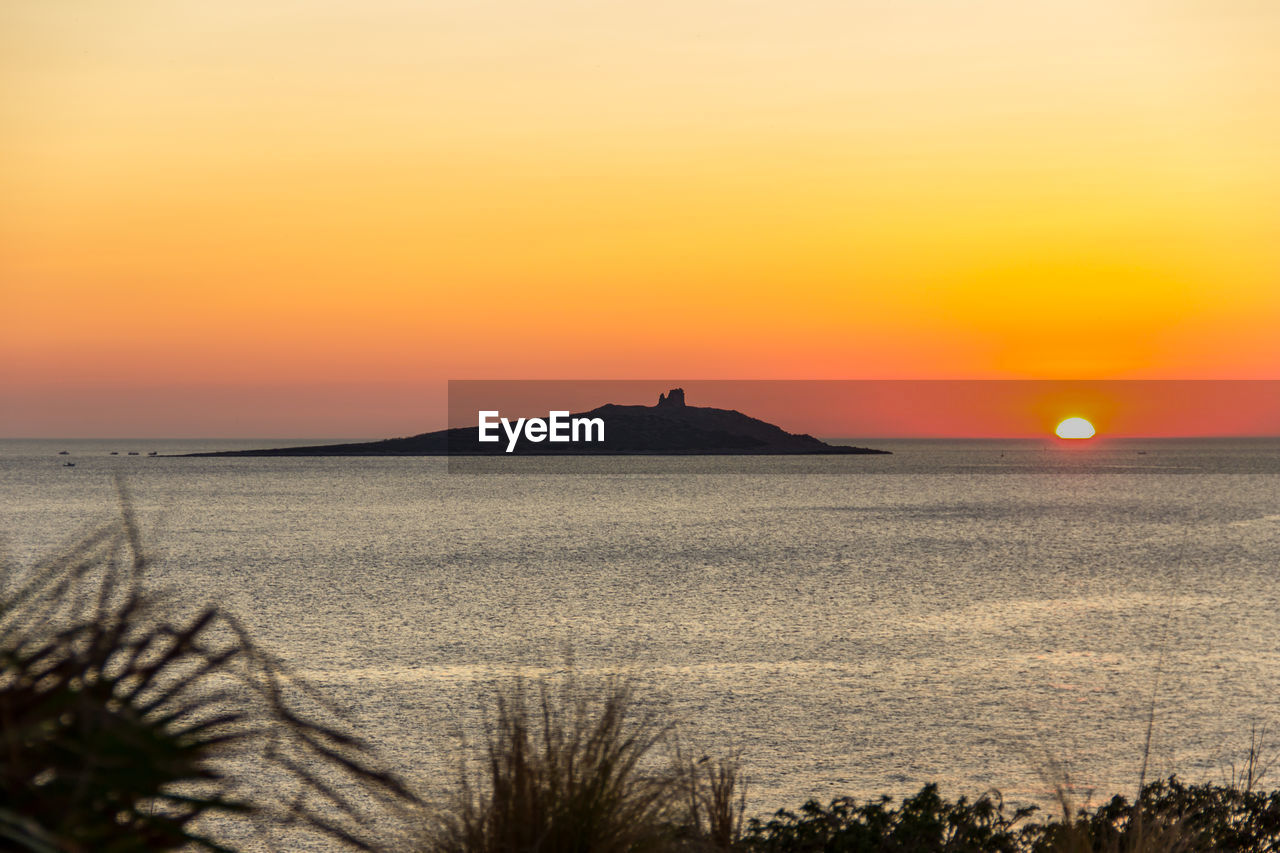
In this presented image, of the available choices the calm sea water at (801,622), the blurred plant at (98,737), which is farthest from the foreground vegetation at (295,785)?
the calm sea water at (801,622)

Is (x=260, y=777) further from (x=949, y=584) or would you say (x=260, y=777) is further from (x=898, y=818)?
(x=949, y=584)

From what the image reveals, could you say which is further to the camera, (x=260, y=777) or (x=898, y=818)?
(x=260, y=777)

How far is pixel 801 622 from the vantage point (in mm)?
30766

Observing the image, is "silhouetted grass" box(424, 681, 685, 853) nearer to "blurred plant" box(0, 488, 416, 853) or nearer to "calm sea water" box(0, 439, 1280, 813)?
"calm sea water" box(0, 439, 1280, 813)

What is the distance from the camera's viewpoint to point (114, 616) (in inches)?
76.7

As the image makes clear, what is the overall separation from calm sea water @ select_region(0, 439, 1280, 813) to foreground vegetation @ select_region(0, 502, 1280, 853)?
3.92ft

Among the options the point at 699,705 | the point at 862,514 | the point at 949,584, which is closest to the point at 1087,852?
the point at 699,705

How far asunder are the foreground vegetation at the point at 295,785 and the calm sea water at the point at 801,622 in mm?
1195

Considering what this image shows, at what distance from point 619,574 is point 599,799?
39318 millimetres

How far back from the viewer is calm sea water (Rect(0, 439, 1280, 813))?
52.5 feet

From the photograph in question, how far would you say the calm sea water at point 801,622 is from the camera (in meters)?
16.0

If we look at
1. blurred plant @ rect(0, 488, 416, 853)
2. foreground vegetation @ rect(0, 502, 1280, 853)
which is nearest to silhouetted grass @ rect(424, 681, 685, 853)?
foreground vegetation @ rect(0, 502, 1280, 853)

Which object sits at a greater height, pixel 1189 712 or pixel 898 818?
pixel 898 818

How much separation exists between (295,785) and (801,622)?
1927 cm
